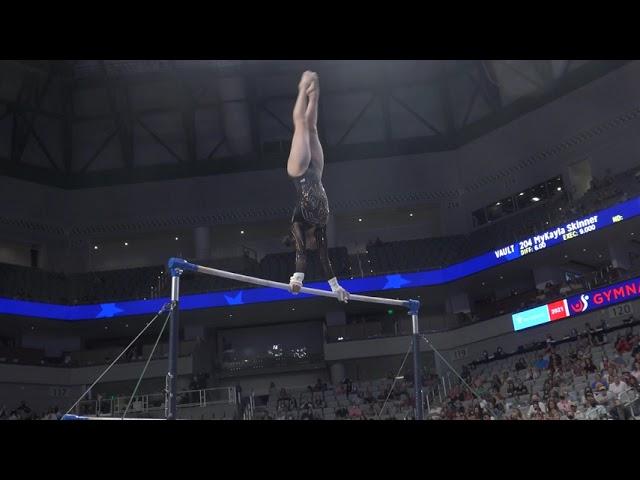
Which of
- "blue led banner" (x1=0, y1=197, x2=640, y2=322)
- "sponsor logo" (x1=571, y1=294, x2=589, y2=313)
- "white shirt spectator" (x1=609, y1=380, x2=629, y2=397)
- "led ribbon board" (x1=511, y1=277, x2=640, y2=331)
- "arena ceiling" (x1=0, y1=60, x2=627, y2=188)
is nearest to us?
"white shirt spectator" (x1=609, y1=380, x2=629, y2=397)

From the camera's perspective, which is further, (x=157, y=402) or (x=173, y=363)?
(x=157, y=402)

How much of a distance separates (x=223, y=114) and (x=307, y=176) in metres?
20.9

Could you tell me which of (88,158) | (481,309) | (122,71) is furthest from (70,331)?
(481,309)

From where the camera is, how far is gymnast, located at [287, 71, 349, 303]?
8180 mm

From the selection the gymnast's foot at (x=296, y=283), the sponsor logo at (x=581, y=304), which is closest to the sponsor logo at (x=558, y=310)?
the sponsor logo at (x=581, y=304)

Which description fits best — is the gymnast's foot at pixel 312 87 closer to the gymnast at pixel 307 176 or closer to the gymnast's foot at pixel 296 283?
the gymnast at pixel 307 176

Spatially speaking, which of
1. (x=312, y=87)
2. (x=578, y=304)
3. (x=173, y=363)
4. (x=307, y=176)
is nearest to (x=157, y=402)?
(x=578, y=304)

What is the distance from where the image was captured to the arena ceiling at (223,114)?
88.0 ft

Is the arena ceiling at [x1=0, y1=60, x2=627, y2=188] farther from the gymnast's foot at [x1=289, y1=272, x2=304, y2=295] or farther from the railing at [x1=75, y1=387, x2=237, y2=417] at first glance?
the gymnast's foot at [x1=289, y1=272, x2=304, y2=295]

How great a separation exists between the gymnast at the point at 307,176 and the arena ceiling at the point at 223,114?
18.8 meters

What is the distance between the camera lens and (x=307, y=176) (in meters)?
8.36

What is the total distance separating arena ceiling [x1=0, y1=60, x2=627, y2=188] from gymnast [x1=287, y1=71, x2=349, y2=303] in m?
18.8

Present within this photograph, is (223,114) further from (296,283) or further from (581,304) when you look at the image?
(296,283)

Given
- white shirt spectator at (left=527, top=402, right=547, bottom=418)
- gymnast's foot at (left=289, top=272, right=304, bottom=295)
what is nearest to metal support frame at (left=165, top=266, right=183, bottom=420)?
gymnast's foot at (left=289, top=272, right=304, bottom=295)
